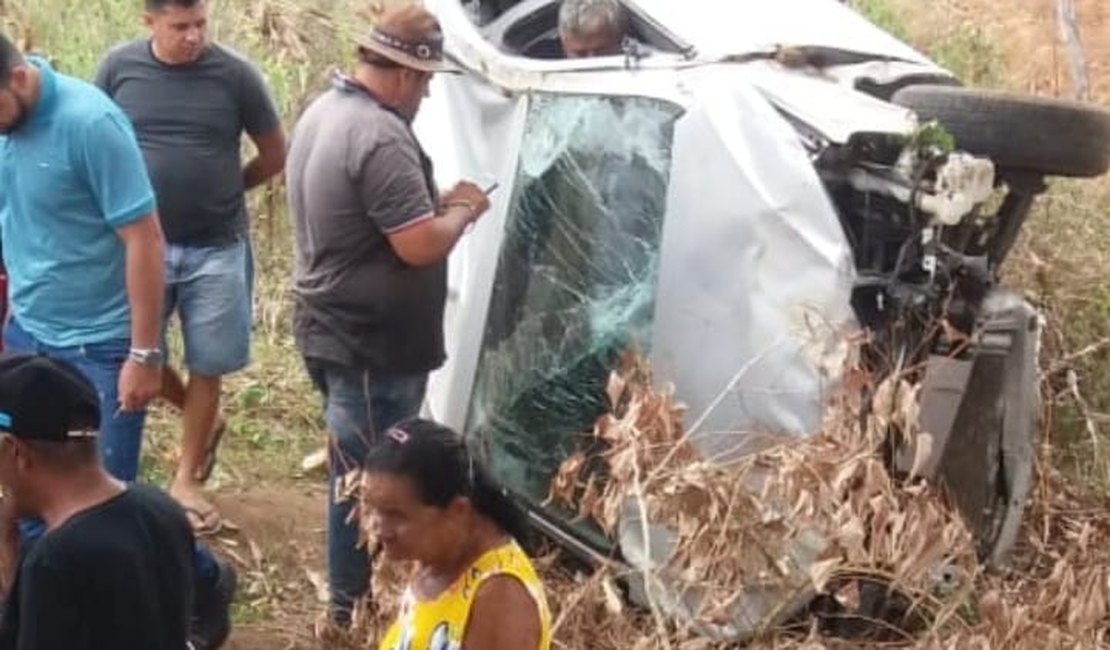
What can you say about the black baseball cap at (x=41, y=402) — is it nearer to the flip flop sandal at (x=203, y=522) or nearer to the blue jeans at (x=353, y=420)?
the blue jeans at (x=353, y=420)

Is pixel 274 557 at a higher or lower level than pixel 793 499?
lower

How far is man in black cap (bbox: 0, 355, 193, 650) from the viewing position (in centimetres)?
315

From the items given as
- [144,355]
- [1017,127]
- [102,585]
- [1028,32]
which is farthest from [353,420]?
[1028,32]

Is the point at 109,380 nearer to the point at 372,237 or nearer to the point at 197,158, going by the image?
the point at 372,237

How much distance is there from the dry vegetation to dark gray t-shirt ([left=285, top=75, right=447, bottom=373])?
0.56m

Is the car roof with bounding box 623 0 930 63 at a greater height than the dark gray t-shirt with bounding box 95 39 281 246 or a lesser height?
greater

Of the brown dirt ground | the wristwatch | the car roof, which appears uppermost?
the car roof

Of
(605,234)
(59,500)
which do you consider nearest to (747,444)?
(605,234)

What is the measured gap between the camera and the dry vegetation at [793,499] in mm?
4770

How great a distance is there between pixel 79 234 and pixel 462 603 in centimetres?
207

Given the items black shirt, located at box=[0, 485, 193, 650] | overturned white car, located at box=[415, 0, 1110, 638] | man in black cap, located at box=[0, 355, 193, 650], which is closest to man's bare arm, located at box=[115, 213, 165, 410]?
overturned white car, located at box=[415, 0, 1110, 638]

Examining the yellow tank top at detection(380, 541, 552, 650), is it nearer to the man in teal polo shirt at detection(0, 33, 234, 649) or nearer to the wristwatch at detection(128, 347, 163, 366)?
the man in teal polo shirt at detection(0, 33, 234, 649)

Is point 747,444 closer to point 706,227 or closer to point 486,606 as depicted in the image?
point 706,227

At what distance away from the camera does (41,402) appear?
3.27 m
